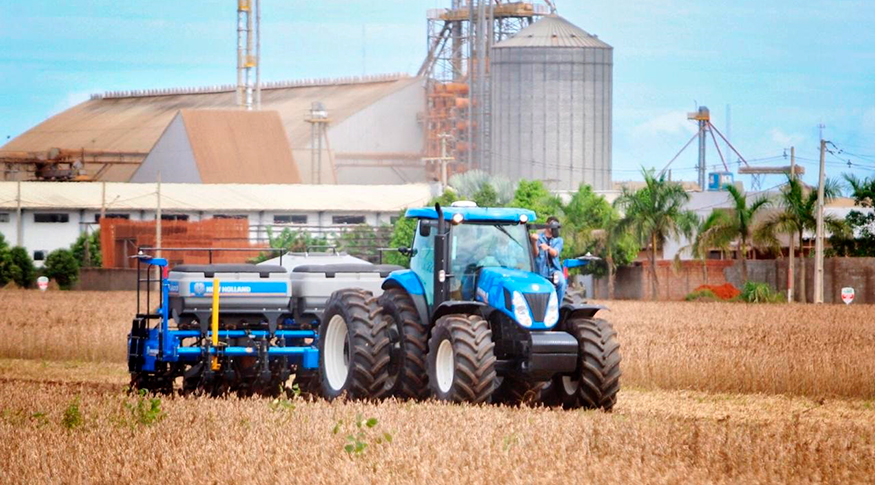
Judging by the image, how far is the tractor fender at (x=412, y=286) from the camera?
18.4m

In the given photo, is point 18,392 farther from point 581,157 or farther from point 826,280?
point 581,157

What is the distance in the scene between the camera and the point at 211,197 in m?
87.3

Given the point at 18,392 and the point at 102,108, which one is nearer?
the point at 18,392

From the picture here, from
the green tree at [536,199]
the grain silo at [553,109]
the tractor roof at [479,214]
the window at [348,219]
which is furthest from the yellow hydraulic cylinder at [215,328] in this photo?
the grain silo at [553,109]

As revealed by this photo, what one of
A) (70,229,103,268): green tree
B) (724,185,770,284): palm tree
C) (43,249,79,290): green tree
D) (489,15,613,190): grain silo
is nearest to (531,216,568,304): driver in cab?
(724,185,770,284): palm tree

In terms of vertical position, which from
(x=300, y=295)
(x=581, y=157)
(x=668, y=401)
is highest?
(x=581, y=157)

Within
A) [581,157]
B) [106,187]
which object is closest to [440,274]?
[106,187]

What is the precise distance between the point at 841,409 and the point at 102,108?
451 ft

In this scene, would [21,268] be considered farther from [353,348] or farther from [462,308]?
[462,308]

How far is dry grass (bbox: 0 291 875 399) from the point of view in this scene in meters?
22.9

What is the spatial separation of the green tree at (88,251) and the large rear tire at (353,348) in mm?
57160

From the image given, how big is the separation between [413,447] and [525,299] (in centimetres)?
501

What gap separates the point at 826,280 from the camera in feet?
196

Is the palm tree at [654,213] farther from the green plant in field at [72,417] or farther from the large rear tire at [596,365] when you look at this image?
the green plant in field at [72,417]
